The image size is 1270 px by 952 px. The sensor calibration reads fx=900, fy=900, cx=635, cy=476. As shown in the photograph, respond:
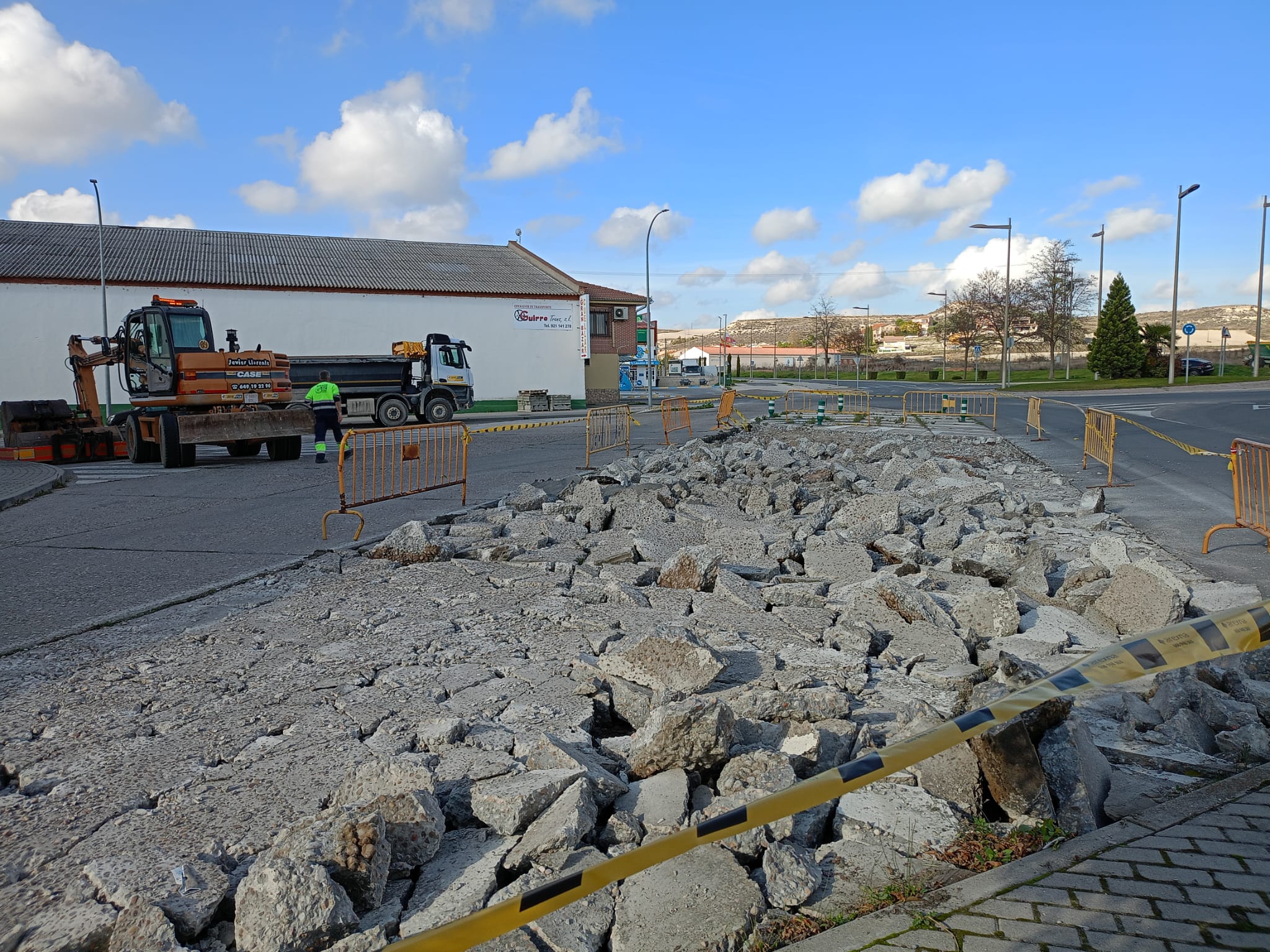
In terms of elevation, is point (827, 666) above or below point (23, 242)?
below

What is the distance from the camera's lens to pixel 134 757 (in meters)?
4.13

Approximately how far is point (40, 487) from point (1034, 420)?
22.8 metres

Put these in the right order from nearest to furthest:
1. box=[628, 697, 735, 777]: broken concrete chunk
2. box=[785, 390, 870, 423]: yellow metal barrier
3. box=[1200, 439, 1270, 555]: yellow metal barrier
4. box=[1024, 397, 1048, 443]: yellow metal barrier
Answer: box=[628, 697, 735, 777]: broken concrete chunk, box=[1200, 439, 1270, 555]: yellow metal barrier, box=[1024, 397, 1048, 443]: yellow metal barrier, box=[785, 390, 870, 423]: yellow metal barrier

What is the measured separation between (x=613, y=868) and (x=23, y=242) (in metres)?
44.3

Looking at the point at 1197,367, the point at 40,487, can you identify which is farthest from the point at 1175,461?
the point at 1197,367

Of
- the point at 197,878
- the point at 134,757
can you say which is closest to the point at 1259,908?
the point at 197,878

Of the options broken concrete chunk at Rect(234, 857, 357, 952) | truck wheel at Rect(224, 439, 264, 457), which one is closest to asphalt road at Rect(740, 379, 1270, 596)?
broken concrete chunk at Rect(234, 857, 357, 952)

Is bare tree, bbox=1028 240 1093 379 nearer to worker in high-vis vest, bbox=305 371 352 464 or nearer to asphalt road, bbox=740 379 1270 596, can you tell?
asphalt road, bbox=740 379 1270 596

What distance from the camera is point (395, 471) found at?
14266 millimetres

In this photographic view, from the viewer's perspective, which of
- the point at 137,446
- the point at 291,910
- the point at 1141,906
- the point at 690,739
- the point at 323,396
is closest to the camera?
the point at 291,910

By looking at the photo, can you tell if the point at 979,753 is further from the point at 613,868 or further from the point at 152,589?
the point at 152,589

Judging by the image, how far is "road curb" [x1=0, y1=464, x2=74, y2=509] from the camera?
1262 cm

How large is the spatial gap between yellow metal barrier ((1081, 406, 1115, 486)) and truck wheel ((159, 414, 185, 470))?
1587 centimetres

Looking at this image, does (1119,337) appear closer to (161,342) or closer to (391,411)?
(391,411)
